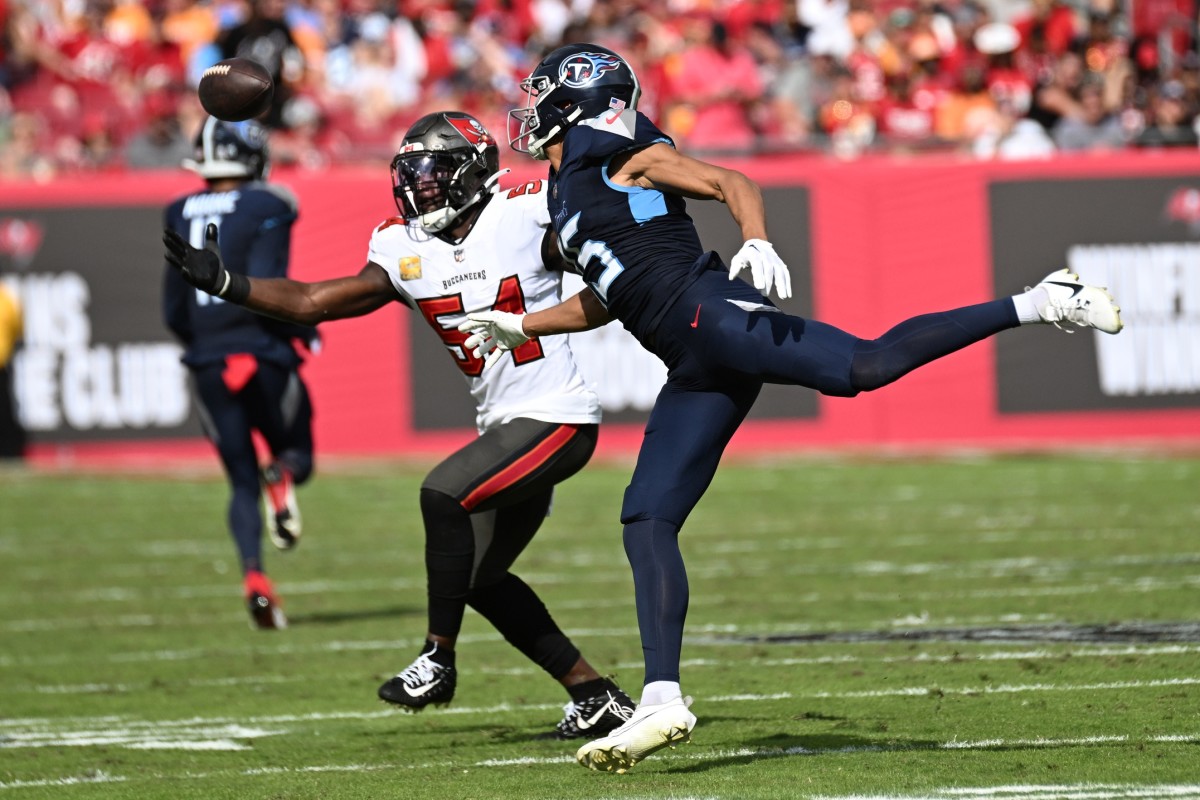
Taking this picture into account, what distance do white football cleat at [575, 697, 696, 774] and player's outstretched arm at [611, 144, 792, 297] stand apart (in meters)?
A: 1.02

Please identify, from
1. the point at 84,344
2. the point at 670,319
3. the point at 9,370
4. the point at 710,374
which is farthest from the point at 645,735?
the point at 9,370

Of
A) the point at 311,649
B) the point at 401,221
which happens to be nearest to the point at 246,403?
the point at 311,649

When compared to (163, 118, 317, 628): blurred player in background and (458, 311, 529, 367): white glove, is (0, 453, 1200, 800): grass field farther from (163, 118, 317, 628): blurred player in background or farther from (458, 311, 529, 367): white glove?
(458, 311, 529, 367): white glove

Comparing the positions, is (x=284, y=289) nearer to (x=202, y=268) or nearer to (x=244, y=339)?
(x=202, y=268)

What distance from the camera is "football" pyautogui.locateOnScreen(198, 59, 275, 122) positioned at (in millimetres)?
5922

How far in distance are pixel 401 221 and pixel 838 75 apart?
33.5ft

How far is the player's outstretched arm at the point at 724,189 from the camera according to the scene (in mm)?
4438

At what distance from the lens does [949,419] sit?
13648 millimetres

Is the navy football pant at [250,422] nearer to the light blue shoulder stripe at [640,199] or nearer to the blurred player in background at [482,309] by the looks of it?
the blurred player in background at [482,309]

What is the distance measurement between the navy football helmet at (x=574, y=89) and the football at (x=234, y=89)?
1.23 m

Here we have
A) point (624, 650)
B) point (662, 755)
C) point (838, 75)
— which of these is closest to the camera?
point (662, 755)

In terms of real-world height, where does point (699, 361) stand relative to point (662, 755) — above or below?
above

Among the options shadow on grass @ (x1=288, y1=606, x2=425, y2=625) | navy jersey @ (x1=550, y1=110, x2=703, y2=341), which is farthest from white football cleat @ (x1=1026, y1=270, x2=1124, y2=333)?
shadow on grass @ (x1=288, y1=606, x2=425, y2=625)

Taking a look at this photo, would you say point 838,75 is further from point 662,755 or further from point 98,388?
point 662,755
